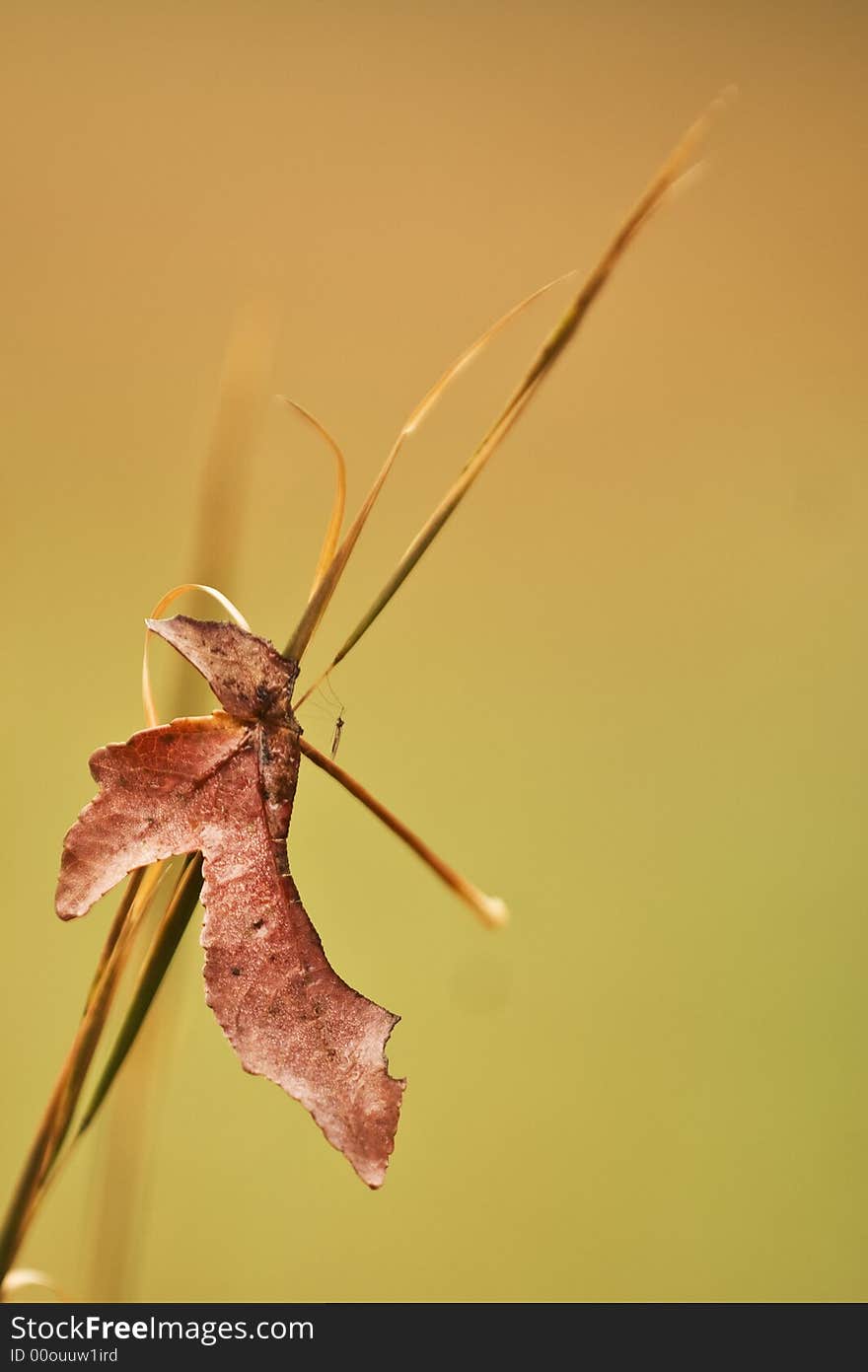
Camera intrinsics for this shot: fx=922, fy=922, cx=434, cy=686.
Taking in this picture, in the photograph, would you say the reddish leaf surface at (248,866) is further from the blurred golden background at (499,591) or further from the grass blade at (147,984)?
the blurred golden background at (499,591)

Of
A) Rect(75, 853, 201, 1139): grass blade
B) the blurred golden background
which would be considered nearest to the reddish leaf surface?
Rect(75, 853, 201, 1139): grass blade

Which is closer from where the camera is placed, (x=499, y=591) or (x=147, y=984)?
(x=147, y=984)

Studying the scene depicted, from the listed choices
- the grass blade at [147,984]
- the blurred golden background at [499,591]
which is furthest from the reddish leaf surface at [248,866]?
the blurred golden background at [499,591]

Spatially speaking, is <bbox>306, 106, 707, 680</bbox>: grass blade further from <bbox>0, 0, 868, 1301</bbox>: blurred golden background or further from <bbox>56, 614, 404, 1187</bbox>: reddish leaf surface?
<bbox>0, 0, 868, 1301</bbox>: blurred golden background

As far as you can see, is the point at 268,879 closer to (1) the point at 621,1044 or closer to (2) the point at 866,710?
(1) the point at 621,1044

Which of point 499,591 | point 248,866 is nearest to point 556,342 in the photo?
point 248,866

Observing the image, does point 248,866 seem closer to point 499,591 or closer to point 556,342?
point 556,342

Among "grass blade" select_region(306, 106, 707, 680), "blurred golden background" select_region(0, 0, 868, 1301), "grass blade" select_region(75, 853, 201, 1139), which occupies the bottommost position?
"grass blade" select_region(75, 853, 201, 1139)
